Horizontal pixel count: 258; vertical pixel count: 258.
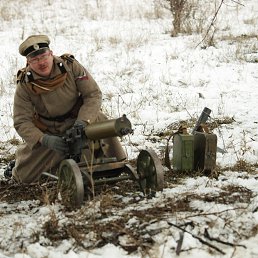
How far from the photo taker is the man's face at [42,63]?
13.1 ft

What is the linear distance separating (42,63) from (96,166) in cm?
103

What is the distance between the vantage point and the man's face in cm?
398

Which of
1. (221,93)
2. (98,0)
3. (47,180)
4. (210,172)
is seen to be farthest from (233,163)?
(98,0)

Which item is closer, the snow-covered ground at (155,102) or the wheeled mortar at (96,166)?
the snow-covered ground at (155,102)

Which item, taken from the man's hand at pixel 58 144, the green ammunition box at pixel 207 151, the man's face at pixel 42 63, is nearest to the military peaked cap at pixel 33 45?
the man's face at pixel 42 63

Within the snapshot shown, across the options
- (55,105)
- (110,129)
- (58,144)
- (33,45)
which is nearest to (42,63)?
(33,45)

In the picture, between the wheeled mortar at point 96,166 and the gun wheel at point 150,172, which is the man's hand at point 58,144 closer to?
the wheeled mortar at point 96,166

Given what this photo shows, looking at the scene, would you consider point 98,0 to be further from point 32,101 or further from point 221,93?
point 32,101

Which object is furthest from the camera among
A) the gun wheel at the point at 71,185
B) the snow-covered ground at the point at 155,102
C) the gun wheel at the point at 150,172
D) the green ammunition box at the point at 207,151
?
the green ammunition box at the point at 207,151

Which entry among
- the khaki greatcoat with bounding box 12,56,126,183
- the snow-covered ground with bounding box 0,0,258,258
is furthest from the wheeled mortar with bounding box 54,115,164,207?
the khaki greatcoat with bounding box 12,56,126,183

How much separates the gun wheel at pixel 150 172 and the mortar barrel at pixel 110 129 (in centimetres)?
36

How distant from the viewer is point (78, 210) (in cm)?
342

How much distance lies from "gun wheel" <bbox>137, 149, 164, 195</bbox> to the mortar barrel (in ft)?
1.18

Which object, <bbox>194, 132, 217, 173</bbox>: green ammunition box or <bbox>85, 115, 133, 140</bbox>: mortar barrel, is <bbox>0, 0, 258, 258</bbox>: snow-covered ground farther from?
<bbox>85, 115, 133, 140</bbox>: mortar barrel
